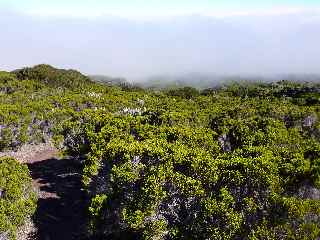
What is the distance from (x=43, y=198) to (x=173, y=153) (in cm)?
1905

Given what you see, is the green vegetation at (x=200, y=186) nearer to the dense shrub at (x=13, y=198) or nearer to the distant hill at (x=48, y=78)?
the dense shrub at (x=13, y=198)

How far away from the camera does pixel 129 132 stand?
6222cm

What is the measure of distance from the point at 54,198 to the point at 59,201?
1198 millimetres

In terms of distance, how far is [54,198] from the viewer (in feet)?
192

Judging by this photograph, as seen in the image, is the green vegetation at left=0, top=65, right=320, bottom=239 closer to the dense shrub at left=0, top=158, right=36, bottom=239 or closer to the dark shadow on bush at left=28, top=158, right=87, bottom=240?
the dark shadow on bush at left=28, top=158, right=87, bottom=240

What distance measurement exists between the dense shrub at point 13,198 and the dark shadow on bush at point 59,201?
13.8 feet

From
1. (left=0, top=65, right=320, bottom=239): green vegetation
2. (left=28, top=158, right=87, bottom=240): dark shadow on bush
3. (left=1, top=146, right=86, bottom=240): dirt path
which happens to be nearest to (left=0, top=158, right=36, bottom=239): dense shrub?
(left=1, top=146, right=86, bottom=240): dirt path

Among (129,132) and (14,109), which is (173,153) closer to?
(129,132)

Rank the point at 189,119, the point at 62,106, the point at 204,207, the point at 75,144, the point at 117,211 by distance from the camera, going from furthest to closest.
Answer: the point at 62,106 < the point at 189,119 < the point at 75,144 < the point at 117,211 < the point at 204,207

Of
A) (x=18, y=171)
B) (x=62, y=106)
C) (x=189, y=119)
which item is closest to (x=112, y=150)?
(x=18, y=171)

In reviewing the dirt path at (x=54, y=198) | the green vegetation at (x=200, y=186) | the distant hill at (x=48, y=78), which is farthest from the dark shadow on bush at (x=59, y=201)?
the distant hill at (x=48, y=78)

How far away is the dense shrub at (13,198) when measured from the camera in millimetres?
40438

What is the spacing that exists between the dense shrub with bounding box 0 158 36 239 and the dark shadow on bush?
4.19m

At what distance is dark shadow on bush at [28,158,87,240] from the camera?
4947 centimetres
